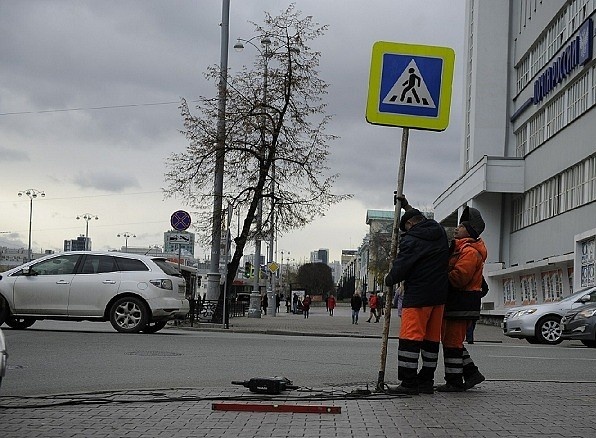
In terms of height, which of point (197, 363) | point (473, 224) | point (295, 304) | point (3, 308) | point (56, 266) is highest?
point (473, 224)

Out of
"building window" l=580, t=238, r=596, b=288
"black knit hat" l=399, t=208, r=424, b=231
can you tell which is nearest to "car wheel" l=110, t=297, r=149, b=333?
"black knit hat" l=399, t=208, r=424, b=231

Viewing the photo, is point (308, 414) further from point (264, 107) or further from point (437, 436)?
point (264, 107)

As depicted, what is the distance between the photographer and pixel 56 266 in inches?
746

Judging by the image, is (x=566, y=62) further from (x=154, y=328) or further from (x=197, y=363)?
(x=197, y=363)

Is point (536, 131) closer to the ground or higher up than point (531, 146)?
higher up

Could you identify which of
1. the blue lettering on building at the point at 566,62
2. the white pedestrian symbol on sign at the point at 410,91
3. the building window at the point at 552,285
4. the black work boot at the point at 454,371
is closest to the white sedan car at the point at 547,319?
the building window at the point at 552,285

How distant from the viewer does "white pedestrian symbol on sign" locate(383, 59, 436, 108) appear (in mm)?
9422

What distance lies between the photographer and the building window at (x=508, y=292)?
42.6m

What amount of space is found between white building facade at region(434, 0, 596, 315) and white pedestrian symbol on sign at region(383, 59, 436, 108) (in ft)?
70.0

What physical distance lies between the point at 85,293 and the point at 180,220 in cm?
994

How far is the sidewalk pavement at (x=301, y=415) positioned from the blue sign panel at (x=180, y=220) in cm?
1924

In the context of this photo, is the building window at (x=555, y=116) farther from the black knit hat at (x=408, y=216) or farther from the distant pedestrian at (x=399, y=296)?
the black knit hat at (x=408, y=216)

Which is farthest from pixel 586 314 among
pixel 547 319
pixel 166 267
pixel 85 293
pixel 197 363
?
pixel 197 363

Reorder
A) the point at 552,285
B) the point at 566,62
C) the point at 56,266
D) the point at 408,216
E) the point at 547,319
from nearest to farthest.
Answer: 1. the point at 408,216
2. the point at 56,266
3. the point at 547,319
4. the point at 552,285
5. the point at 566,62
